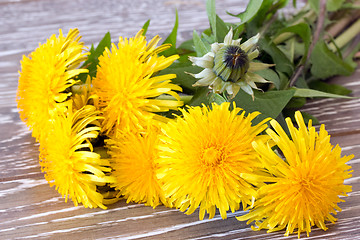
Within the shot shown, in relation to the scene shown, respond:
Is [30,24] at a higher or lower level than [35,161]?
higher

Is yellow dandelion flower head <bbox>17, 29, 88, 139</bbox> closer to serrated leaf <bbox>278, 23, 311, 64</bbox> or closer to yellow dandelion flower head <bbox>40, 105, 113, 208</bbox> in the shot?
yellow dandelion flower head <bbox>40, 105, 113, 208</bbox>

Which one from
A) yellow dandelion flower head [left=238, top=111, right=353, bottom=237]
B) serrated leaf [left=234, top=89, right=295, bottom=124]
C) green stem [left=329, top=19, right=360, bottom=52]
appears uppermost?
green stem [left=329, top=19, right=360, bottom=52]

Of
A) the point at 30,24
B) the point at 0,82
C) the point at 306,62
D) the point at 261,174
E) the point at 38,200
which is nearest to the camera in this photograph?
the point at 261,174

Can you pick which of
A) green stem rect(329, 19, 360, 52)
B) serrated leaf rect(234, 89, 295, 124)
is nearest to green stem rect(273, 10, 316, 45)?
green stem rect(329, 19, 360, 52)

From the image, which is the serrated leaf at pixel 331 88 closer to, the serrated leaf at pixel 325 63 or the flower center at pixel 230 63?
the serrated leaf at pixel 325 63

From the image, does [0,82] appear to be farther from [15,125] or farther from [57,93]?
[57,93]

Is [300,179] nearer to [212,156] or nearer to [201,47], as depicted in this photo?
[212,156]

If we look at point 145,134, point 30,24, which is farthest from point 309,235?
point 30,24
